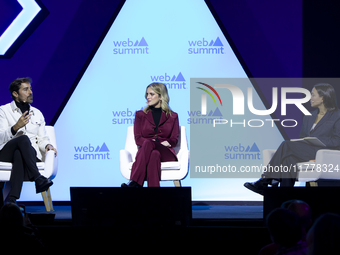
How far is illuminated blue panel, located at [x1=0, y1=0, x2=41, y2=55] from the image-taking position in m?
5.19

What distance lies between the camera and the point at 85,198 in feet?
8.13

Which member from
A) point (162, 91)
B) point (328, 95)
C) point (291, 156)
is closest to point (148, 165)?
point (162, 91)

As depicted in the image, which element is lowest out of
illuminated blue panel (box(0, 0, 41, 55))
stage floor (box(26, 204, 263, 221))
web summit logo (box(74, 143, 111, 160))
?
stage floor (box(26, 204, 263, 221))

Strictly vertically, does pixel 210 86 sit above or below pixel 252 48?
below

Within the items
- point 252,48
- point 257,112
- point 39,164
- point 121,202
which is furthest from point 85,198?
point 252,48

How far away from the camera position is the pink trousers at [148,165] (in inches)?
149

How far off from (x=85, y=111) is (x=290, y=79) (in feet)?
8.65

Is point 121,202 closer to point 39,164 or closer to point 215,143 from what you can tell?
point 39,164

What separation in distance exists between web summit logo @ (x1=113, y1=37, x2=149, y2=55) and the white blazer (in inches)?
55.0

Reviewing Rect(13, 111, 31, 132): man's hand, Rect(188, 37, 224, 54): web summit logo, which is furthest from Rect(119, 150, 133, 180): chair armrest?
Rect(188, 37, 224, 54): web summit logo

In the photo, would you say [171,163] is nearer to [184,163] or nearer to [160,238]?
[184,163]

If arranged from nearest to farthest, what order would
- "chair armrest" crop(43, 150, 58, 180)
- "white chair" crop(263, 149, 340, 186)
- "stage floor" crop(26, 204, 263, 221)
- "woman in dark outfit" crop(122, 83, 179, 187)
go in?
1. "stage floor" crop(26, 204, 263, 221)
2. "white chair" crop(263, 149, 340, 186)
3. "woman in dark outfit" crop(122, 83, 179, 187)
4. "chair armrest" crop(43, 150, 58, 180)

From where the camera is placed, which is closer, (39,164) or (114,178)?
(39,164)

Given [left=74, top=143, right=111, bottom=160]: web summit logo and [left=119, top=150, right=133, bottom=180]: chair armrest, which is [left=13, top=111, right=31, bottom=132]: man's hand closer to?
[left=119, top=150, right=133, bottom=180]: chair armrest
